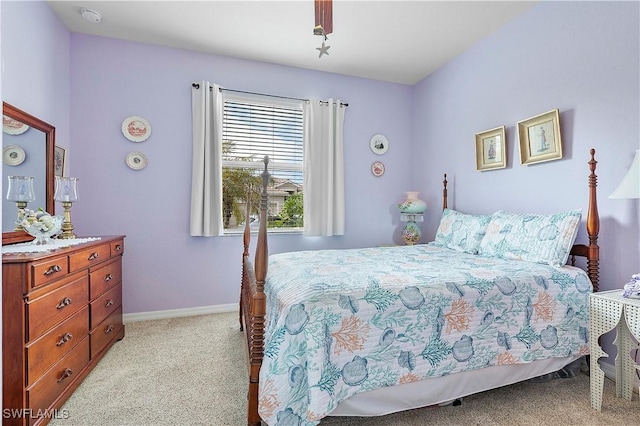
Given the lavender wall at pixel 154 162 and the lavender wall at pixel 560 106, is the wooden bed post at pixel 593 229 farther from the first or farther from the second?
the lavender wall at pixel 154 162

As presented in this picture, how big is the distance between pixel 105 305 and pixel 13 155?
3.81ft

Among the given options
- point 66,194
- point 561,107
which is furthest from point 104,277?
Answer: point 561,107

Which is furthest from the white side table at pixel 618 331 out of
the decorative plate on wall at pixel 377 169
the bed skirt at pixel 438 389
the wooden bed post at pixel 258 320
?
the decorative plate on wall at pixel 377 169

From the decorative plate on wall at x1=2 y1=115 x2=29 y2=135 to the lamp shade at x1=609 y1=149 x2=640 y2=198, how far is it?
3.67 m

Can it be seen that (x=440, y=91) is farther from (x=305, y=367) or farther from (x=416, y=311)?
(x=305, y=367)

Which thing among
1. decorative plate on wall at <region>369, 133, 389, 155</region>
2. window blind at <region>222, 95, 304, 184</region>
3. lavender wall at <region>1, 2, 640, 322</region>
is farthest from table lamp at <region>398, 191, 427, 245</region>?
window blind at <region>222, 95, 304, 184</region>

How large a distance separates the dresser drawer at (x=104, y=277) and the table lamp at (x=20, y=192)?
512 millimetres

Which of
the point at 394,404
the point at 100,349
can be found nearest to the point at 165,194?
the point at 100,349

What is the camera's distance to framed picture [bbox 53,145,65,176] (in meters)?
2.66

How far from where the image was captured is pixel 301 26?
Answer: 2.90 m

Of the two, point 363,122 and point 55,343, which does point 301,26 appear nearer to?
point 363,122

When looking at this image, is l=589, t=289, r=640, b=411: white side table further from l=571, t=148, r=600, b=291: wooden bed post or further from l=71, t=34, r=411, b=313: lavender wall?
l=71, t=34, r=411, b=313: lavender wall

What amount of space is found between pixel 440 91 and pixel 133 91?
126 inches

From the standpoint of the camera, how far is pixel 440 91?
375 centimetres
